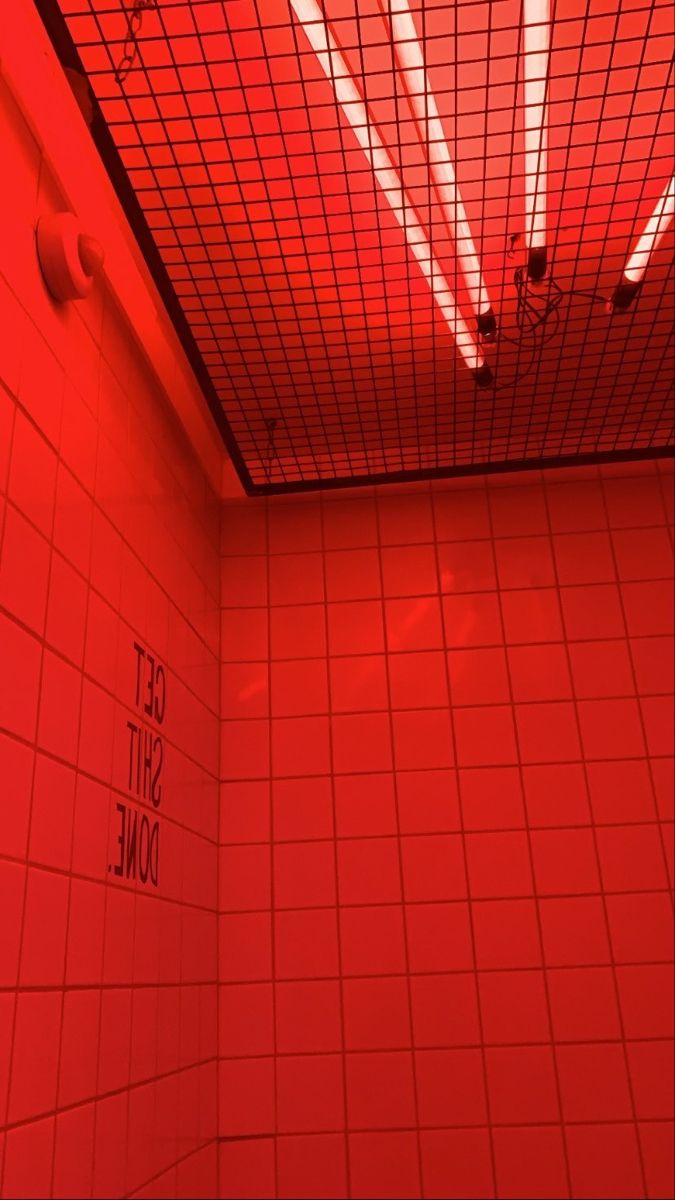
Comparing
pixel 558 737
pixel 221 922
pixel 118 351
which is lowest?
pixel 221 922

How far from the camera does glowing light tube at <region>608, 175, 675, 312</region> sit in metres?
1.30

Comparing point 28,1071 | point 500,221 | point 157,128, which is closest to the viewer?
point 28,1071

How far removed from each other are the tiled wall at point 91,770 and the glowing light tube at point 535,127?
0.62 metres

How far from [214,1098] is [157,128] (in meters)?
1.62

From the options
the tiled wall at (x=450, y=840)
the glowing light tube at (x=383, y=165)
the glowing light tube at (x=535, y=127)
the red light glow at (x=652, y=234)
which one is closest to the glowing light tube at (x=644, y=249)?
the red light glow at (x=652, y=234)

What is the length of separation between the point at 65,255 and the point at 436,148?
0.50m

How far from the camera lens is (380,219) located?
1362 millimetres

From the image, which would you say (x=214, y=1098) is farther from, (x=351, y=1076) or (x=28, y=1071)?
(x=28, y=1071)

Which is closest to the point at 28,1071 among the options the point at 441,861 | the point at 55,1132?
the point at 55,1132

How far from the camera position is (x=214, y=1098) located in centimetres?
172

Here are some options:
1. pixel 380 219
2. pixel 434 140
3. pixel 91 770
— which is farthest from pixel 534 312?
pixel 91 770

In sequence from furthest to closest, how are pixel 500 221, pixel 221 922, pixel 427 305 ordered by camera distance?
1. pixel 221 922
2. pixel 427 305
3. pixel 500 221

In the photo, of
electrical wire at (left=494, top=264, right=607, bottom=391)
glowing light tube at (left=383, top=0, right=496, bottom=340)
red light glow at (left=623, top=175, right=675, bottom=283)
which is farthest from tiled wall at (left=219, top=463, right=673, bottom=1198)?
red light glow at (left=623, top=175, right=675, bottom=283)

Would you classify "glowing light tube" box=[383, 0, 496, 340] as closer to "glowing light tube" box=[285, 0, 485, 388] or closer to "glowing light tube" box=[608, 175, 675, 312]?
"glowing light tube" box=[285, 0, 485, 388]
